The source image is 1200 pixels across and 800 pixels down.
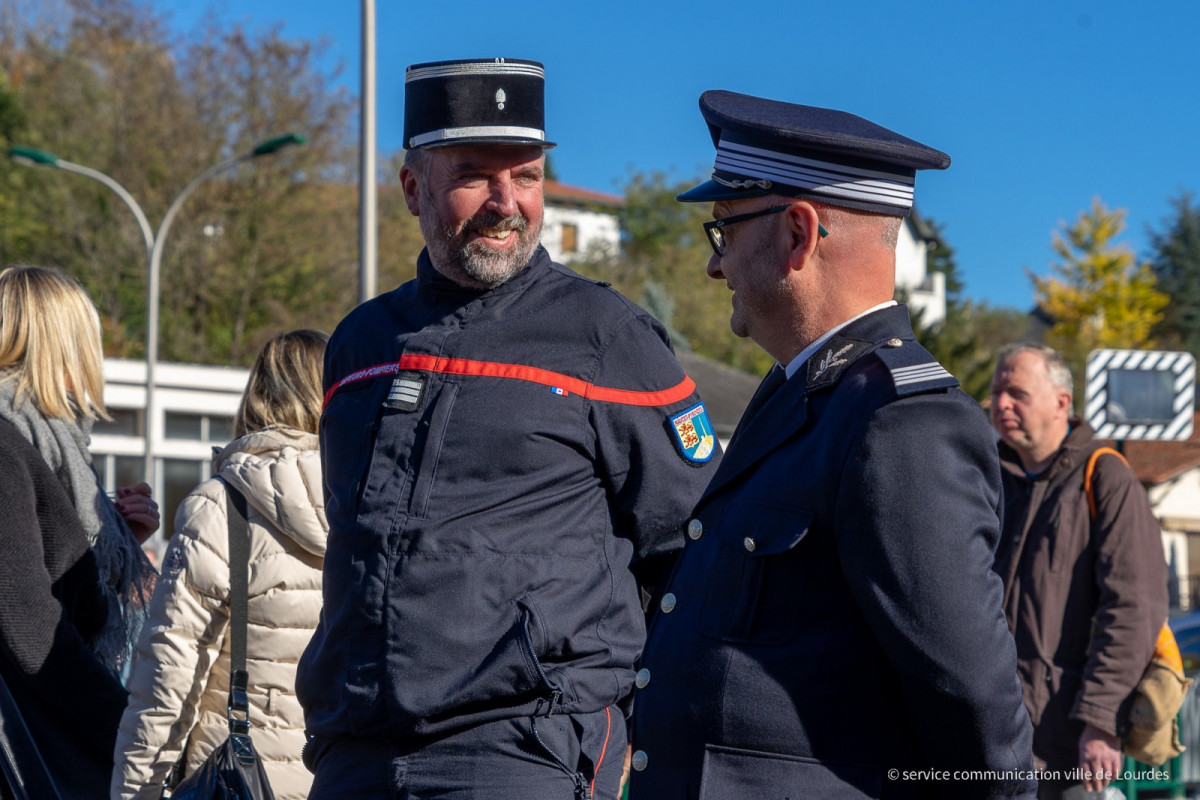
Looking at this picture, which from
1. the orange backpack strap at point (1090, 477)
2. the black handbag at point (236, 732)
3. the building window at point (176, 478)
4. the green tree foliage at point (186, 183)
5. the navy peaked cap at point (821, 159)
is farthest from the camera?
the green tree foliage at point (186, 183)

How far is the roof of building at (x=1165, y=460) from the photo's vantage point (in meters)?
46.3

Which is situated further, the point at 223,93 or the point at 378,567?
the point at 223,93

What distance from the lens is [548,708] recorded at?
2.77 metres

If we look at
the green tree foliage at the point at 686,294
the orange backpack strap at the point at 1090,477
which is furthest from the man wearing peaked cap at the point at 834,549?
the green tree foliage at the point at 686,294

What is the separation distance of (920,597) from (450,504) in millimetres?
1210

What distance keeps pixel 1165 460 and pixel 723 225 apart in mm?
49498

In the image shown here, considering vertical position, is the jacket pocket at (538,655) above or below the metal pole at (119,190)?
below

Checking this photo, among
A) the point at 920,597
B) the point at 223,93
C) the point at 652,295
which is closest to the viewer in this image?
the point at 920,597

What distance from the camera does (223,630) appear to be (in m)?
3.64

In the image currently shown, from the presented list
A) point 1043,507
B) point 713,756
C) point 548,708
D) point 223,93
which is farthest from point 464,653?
point 223,93

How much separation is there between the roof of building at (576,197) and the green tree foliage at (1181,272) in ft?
91.3

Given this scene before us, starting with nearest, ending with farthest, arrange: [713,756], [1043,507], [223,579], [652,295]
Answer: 1. [713,756]
2. [223,579]
3. [1043,507]
4. [652,295]

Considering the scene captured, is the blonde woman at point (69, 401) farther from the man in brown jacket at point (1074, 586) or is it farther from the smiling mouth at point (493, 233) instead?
the man in brown jacket at point (1074, 586)

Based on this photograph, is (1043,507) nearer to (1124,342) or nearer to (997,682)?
(997,682)
